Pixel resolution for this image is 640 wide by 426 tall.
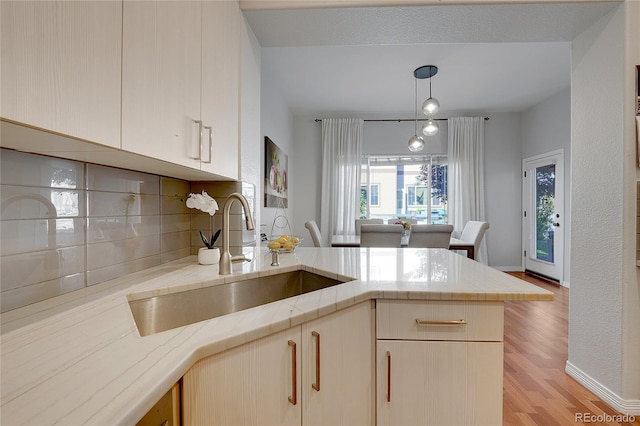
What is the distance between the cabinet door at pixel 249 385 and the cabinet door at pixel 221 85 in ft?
2.49

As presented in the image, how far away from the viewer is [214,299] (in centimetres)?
123

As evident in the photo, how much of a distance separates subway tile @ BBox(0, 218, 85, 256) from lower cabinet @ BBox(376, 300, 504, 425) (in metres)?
1.10

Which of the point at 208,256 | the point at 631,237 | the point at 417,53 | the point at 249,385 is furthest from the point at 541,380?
the point at 417,53

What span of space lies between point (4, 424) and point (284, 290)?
115 centimetres

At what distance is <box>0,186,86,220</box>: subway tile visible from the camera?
0.79 m

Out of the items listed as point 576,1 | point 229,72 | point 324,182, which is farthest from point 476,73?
point 229,72

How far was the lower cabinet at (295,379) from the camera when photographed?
0.70 metres

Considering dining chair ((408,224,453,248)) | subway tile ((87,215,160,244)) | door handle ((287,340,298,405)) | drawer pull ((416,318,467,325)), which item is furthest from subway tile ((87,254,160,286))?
dining chair ((408,224,453,248))

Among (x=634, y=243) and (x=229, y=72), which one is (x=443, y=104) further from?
(x=229, y=72)

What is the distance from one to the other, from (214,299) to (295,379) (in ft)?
1.78

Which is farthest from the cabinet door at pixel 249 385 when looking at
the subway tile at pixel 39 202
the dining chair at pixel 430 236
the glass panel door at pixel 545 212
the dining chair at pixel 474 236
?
the glass panel door at pixel 545 212

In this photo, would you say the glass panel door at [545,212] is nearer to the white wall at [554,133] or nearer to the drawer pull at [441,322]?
the white wall at [554,133]

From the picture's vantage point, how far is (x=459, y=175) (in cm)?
508

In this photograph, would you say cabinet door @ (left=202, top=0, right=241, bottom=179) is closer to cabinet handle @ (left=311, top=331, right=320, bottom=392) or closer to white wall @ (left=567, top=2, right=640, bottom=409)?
cabinet handle @ (left=311, top=331, right=320, bottom=392)
